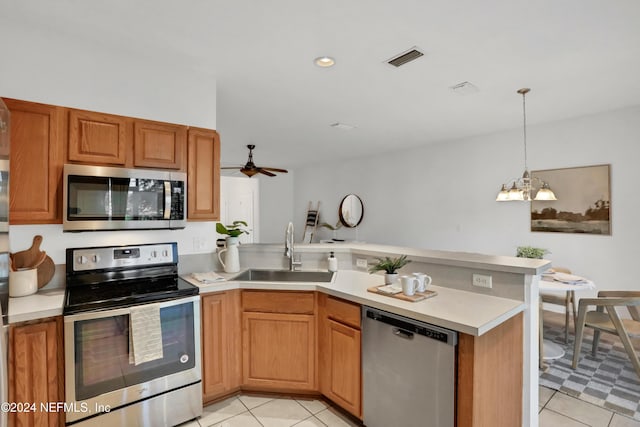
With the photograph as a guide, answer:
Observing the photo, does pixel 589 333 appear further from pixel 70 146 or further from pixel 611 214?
pixel 70 146

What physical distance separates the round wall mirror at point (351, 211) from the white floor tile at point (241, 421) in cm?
503

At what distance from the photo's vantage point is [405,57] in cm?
246

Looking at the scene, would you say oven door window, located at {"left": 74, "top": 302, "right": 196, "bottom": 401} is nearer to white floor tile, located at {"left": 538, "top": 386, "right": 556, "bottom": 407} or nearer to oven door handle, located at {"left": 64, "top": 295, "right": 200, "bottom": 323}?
oven door handle, located at {"left": 64, "top": 295, "right": 200, "bottom": 323}

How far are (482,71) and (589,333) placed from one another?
3.39 m

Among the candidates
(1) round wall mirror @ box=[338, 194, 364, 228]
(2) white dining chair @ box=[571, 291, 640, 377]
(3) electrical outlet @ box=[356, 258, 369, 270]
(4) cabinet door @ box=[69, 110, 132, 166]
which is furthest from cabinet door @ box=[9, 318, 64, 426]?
(1) round wall mirror @ box=[338, 194, 364, 228]

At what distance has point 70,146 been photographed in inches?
82.5

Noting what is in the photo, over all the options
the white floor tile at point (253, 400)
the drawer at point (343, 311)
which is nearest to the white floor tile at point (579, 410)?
the drawer at point (343, 311)

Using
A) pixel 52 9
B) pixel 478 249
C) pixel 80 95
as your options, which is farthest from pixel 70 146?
pixel 478 249

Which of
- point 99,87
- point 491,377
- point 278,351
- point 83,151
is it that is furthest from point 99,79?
point 491,377

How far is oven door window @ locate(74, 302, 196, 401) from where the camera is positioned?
180cm

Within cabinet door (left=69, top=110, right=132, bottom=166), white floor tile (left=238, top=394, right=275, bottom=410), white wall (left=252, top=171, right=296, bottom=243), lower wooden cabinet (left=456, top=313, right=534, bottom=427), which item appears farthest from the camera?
white wall (left=252, top=171, right=296, bottom=243)

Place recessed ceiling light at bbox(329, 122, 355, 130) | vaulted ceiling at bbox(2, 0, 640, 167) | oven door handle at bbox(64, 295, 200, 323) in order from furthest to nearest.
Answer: recessed ceiling light at bbox(329, 122, 355, 130) < vaulted ceiling at bbox(2, 0, 640, 167) < oven door handle at bbox(64, 295, 200, 323)

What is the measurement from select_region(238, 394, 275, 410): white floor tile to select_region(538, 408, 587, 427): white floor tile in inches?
76.6

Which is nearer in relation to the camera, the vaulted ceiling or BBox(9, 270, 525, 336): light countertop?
BBox(9, 270, 525, 336): light countertop
